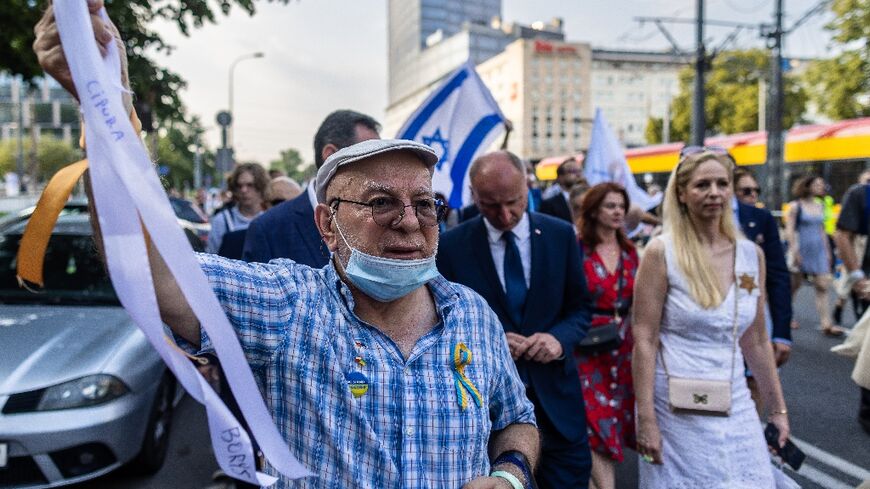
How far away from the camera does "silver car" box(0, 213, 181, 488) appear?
3.66 metres

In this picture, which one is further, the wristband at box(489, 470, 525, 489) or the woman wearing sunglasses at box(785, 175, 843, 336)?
the woman wearing sunglasses at box(785, 175, 843, 336)

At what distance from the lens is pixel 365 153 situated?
5.43 ft

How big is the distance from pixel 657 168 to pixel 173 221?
25.9 metres

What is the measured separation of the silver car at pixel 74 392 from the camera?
3658 millimetres

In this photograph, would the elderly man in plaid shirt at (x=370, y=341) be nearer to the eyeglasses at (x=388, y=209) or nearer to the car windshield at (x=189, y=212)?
the eyeglasses at (x=388, y=209)

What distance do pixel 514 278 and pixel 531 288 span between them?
0.30 feet

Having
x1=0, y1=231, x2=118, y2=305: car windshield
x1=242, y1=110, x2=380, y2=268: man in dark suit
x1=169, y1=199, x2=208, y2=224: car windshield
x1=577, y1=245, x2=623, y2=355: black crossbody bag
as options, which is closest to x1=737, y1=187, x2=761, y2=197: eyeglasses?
→ x1=577, y1=245, x2=623, y2=355: black crossbody bag

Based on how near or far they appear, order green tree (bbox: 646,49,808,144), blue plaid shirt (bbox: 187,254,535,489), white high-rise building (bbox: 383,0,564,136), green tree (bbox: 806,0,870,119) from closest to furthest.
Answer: blue plaid shirt (bbox: 187,254,535,489) < green tree (bbox: 806,0,870,119) < green tree (bbox: 646,49,808,144) < white high-rise building (bbox: 383,0,564,136)

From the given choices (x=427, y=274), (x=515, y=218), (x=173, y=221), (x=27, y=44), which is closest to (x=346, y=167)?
(x=427, y=274)

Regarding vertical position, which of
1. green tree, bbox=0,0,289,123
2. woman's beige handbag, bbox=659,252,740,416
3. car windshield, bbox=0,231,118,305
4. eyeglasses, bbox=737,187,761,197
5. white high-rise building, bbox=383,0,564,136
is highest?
white high-rise building, bbox=383,0,564,136

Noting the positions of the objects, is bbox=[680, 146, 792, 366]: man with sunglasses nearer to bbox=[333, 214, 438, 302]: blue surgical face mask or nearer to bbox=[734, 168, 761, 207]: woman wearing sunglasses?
bbox=[734, 168, 761, 207]: woman wearing sunglasses

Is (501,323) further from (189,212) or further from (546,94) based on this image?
(546,94)

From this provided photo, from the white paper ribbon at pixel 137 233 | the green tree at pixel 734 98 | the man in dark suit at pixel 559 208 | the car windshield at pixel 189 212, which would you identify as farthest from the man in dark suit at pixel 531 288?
the green tree at pixel 734 98

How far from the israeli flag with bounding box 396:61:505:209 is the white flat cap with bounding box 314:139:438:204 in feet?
12.3
